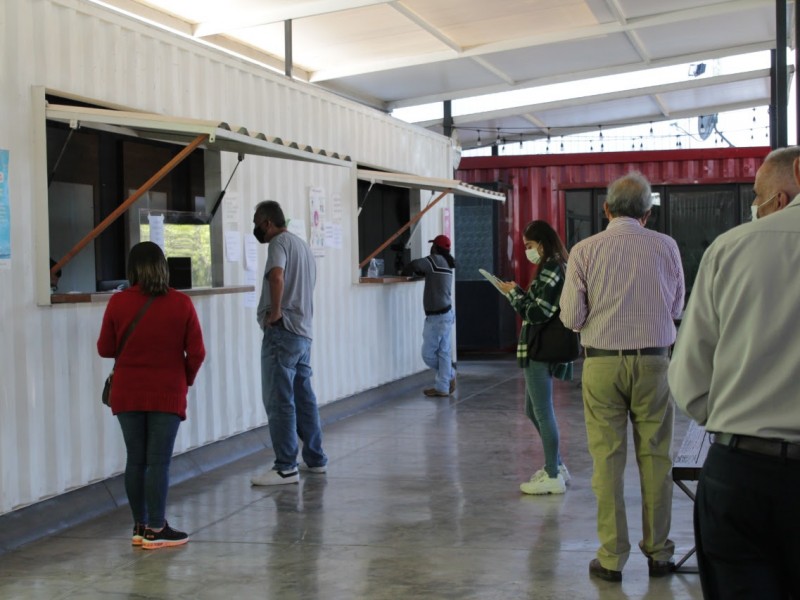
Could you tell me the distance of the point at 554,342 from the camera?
6.26m

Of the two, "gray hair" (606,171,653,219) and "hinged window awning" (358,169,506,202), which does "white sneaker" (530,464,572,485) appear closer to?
"gray hair" (606,171,653,219)

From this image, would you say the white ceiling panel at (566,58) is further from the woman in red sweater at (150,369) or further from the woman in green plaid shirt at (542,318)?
the woman in red sweater at (150,369)

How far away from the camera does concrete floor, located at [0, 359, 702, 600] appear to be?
15.9 ft

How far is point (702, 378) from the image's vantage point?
277cm

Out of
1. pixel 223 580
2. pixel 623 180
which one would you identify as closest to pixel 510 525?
pixel 223 580

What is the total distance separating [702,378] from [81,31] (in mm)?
4856

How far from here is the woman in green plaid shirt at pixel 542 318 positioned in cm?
618

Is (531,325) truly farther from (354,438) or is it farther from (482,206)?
(482,206)

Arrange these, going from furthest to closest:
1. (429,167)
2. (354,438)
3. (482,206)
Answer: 1. (482,206)
2. (429,167)
3. (354,438)

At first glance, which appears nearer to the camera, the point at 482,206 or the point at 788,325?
the point at 788,325

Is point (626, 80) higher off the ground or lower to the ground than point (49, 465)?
higher

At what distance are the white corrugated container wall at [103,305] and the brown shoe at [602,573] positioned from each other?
3125 millimetres

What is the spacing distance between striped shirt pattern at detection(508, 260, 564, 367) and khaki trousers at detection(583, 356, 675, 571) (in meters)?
1.30

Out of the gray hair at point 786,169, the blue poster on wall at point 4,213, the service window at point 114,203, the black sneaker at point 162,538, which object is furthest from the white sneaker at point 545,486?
the gray hair at point 786,169
